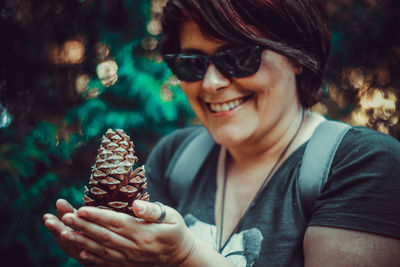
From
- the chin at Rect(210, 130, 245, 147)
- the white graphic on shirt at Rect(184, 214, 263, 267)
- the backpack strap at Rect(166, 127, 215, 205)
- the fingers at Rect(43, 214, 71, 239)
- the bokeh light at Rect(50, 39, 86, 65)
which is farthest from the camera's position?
the bokeh light at Rect(50, 39, 86, 65)

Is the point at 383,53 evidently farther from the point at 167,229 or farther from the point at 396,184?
the point at 167,229

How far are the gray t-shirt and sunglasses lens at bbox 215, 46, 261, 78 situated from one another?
50cm

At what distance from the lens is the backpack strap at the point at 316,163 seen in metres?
1.44

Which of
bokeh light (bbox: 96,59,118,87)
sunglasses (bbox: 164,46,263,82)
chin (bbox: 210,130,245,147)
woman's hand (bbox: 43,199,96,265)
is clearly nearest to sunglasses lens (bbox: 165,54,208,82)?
sunglasses (bbox: 164,46,263,82)

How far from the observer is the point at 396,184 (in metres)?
1.30

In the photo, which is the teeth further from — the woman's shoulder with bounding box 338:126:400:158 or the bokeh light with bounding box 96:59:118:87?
the bokeh light with bounding box 96:59:118:87

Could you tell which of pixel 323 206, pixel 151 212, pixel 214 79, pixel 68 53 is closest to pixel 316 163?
pixel 323 206

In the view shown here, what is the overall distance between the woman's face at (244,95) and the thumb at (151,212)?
0.72 m

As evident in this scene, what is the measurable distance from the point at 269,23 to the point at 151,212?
110 centimetres

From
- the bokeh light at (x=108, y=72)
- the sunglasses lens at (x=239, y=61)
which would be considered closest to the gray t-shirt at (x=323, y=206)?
the sunglasses lens at (x=239, y=61)

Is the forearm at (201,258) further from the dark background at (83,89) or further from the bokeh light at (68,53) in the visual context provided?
the bokeh light at (68,53)

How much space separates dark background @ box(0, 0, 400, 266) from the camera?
2520mm

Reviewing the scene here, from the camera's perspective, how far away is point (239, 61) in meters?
1.61

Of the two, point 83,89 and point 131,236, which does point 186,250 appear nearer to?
point 131,236
